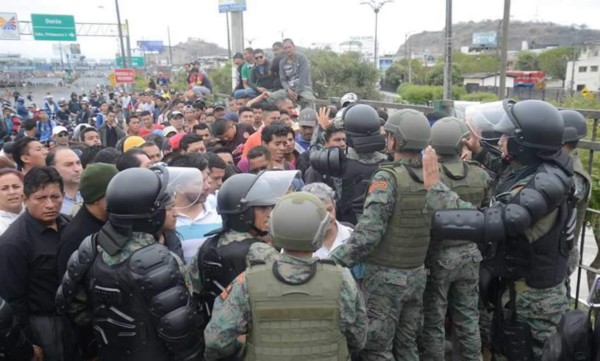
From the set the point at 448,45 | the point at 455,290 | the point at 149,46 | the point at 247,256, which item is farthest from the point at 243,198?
the point at 149,46

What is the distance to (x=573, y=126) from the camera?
3.51 m

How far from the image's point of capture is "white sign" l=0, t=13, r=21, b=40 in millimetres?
33031

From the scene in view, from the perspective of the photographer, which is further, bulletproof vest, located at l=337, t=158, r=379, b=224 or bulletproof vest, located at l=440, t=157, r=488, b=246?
bulletproof vest, located at l=337, t=158, r=379, b=224

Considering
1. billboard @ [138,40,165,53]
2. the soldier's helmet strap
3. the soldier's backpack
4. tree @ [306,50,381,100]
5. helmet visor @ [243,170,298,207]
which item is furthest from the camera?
billboard @ [138,40,165,53]

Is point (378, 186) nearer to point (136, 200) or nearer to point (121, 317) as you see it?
point (136, 200)

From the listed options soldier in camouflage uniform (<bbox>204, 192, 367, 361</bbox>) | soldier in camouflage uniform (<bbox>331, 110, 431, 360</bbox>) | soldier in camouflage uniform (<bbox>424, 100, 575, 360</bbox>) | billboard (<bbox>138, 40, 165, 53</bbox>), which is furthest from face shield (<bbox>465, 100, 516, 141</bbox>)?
billboard (<bbox>138, 40, 165, 53</bbox>)

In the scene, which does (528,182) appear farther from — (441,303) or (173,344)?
(173,344)

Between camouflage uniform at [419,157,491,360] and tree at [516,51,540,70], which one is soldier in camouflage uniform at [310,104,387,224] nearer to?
camouflage uniform at [419,157,491,360]

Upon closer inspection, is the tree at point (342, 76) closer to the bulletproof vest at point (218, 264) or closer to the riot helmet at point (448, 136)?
the riot helmet at point (448, 136)

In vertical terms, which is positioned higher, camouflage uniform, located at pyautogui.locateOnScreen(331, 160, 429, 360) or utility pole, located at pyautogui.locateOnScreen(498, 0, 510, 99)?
utility pole, located at pyautogui.locateOnScreen(498, 0, 510, 99)

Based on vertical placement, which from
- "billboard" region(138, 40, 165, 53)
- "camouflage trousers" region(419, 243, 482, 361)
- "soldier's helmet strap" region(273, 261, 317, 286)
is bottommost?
"camouflage trousers" region(419, 243, 482, 361)

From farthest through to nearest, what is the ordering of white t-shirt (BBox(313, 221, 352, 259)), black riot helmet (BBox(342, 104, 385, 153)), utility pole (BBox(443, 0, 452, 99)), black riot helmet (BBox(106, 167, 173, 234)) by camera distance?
1. utility pole (BBox(443, 0, 452, 99))
2. black riot helmet (BBox(342, 104, 385, 153))
3. white t-shirt (BBox(313, 221, 352, 259))
4. black riot helmet (BBox(106, 167, 173, 234))

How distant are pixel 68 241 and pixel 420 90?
42.7 metres

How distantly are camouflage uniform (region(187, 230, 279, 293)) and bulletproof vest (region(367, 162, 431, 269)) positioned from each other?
0.94 m
